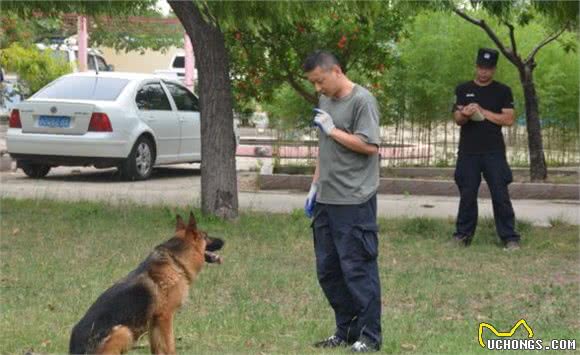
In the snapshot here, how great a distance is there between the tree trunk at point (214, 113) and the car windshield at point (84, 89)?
4.49 m

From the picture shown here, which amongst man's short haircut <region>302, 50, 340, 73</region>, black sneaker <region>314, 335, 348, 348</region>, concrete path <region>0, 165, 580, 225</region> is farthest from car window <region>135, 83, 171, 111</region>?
man's short haircut <region>302, 50, 340, 73</region>

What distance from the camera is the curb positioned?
14.5 meters

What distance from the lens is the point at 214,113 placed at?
450 inches

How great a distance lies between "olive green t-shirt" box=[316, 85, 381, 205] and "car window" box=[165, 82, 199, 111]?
10.7 metres

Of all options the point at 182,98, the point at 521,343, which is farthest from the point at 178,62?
the point at 521,343

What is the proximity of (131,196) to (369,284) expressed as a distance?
26.1 ft

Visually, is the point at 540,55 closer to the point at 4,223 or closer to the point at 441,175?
the point at 441,175

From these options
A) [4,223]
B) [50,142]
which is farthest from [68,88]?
[4,223]

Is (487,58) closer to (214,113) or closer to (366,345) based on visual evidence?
(214,113)

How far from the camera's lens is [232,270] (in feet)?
29.4

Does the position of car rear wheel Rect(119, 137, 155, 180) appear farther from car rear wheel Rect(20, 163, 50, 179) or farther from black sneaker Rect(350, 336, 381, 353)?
black sneaker Rect(350, 336, 381, 353)

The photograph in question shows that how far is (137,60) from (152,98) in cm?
3298

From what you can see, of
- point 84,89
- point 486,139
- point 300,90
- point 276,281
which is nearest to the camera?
point 276,281

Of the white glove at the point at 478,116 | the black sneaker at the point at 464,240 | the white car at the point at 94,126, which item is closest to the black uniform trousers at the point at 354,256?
the white glove at the point at 478,116
